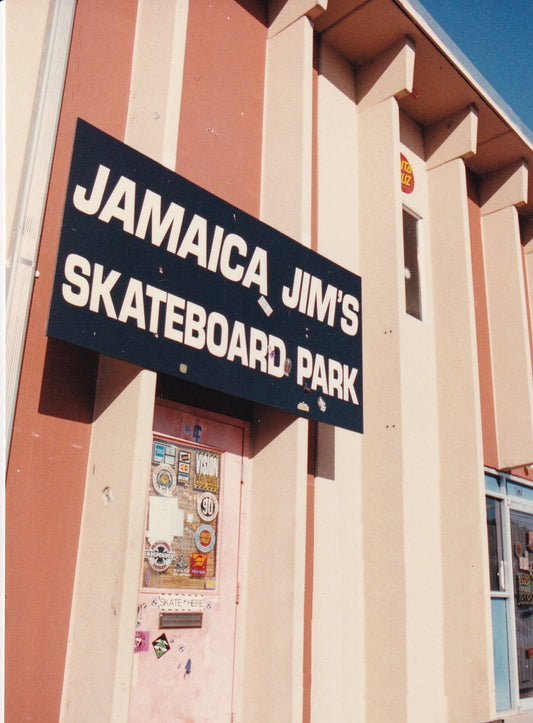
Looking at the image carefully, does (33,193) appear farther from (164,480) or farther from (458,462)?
(458,462)

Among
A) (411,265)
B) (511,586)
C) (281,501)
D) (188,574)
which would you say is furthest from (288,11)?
(511,586)

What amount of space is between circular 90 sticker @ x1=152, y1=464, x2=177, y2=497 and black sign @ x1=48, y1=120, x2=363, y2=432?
676 mm

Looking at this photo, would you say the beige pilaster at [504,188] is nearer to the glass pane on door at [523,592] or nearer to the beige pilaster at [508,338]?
the beige pilaster at [508,338]

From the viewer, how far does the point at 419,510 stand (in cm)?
626

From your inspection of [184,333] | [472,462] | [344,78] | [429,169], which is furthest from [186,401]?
[429,169]

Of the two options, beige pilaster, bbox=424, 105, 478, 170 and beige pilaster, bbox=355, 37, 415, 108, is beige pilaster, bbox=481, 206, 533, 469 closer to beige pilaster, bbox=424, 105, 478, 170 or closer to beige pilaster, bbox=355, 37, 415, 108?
beige pilaster, bbox=424, 105, 478, 170

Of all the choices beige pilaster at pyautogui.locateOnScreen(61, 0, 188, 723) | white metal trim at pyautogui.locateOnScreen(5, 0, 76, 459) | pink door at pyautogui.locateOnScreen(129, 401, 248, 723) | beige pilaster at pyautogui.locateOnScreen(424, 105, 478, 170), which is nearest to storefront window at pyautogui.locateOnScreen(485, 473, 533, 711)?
beige pilaster at pyautogui.locateOnScreen(424, 105, 478, 170)

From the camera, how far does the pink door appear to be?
13.7ft

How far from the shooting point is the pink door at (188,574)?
4.16 metres

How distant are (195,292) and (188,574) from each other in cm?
181

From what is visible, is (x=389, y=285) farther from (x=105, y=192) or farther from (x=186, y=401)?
(x=105, y=192)

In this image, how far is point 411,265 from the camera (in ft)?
24.8

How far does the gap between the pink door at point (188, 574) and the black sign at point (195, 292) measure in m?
0.59

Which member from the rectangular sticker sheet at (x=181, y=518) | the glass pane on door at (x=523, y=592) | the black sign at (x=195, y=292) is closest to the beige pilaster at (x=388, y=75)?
the black sign at (x=195, y=292)
